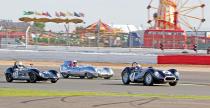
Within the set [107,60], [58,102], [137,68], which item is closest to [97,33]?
[107,60]

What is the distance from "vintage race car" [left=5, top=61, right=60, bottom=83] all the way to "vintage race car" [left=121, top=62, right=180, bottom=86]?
245 centimetres

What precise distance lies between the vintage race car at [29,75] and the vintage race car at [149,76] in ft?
8.02

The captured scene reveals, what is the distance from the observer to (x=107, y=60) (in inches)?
1419

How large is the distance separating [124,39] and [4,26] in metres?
9.19

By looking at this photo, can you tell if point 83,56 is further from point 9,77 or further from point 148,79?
point 148,79

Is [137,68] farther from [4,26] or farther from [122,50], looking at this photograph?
[4,26]

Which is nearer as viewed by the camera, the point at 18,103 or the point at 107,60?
the point at 18,103

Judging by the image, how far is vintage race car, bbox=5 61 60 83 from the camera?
21828 mm

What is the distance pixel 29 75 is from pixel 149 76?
4.14 meters

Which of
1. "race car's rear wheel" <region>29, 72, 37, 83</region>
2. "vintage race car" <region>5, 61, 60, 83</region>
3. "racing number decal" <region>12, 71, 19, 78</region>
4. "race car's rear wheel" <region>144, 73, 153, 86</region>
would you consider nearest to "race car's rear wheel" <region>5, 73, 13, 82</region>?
"vintage race car" <region>5, 61, 60, 83</region>

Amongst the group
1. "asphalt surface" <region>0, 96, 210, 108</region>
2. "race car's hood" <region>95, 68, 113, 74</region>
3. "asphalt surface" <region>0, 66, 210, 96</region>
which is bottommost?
"asphalt surface" <region>0, 66, 210, 96</region>

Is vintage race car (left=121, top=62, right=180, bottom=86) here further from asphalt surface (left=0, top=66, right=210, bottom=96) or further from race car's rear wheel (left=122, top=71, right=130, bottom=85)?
asphalt surface (left=0, top=66, right=210, bottom=96)

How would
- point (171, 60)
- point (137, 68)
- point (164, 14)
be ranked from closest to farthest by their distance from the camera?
point (137, 68)
point (171, 60)
point (164, 14)

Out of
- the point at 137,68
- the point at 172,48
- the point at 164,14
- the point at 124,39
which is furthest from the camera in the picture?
the point at 164,14
